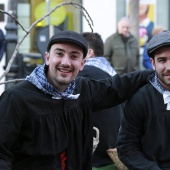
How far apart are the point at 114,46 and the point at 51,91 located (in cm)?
905

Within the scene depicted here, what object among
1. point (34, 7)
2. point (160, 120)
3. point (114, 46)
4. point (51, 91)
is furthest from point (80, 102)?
point (34, 7)

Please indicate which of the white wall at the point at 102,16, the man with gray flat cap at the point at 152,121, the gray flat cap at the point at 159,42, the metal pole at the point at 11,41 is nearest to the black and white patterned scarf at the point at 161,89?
the man with gray flat cap at the point at 152,121

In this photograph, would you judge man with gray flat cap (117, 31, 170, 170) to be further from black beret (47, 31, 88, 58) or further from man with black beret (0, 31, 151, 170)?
black beret (47, 31, 88, 58)

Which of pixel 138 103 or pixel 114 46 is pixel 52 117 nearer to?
→ pixel 138 103

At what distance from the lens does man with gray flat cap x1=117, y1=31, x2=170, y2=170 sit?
4109 millimetres

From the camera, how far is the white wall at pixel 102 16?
58.2 feet

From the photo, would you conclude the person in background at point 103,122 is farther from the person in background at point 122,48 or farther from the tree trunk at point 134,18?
the tree trunk at point 134,18

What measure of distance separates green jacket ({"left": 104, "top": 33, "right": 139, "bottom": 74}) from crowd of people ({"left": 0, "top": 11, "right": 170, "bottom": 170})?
28.1 ft

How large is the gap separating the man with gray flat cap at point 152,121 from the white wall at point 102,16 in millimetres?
13384

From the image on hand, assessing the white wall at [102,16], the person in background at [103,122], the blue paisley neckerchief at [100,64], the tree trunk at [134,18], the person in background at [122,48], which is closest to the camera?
the person in background at [103,122]

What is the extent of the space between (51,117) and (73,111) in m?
0.18

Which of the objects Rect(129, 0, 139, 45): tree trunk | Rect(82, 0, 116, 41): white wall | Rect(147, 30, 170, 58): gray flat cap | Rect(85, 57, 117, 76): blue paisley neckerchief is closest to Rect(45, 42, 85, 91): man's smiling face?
Rect(147, 30, 170, 58): gray flat cap

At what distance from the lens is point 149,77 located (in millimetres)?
4359

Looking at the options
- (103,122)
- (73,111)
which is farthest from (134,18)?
(73,111)
